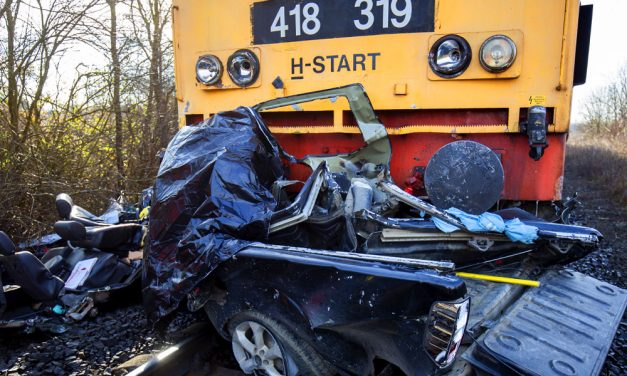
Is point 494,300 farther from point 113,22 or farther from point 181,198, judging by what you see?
point 113,22

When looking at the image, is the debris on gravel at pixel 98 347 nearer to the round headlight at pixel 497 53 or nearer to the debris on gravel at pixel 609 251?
the debris on gravel at pixel 609 251

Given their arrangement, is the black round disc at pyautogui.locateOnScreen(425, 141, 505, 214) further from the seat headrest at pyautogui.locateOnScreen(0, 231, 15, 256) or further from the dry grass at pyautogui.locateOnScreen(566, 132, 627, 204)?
the dry grass at pyautogui.locateOnScreen(566, 132, 627, 204)

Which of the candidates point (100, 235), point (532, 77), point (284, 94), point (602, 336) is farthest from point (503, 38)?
point (100, 235)

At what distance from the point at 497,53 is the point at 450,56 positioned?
328 mm

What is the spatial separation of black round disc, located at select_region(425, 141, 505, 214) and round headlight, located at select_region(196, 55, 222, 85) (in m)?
2.06

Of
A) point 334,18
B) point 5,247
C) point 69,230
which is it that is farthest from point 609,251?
point 5,247

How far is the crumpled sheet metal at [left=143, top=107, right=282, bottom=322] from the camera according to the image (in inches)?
100

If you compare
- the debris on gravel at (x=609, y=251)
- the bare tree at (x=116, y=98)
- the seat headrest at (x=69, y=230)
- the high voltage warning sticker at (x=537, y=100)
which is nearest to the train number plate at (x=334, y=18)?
the high voltage warning sticker at (x=537, y=100)

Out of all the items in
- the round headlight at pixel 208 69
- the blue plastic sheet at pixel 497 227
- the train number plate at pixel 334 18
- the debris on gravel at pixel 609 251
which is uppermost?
the train number plate at pixel 334 18

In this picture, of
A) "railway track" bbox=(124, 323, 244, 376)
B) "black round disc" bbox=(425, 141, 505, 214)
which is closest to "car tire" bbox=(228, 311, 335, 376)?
"railway track" bbox=(124, 323, 244, 376)

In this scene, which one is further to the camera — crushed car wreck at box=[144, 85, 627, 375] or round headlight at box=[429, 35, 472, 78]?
round headlight at box=[429, 35, 472, 78]

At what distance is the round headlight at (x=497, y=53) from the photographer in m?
3.16

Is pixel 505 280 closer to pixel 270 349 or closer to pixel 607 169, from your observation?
pixel 270 349

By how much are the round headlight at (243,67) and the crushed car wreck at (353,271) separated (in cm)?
58
